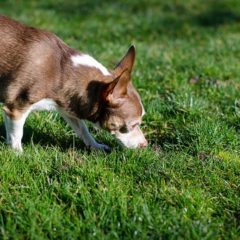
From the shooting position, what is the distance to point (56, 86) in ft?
17.8

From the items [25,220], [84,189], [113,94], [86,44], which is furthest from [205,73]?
[25,220]

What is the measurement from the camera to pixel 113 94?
17.4ft

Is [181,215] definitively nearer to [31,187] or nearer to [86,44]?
[31,187]

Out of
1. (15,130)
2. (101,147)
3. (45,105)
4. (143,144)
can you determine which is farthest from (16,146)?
(143,144)

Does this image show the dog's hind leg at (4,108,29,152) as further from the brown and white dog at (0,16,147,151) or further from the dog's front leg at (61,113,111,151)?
the dog's front leg at (61,113,111,151)

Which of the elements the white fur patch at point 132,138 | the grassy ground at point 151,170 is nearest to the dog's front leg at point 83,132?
the grassy ground at point 151,170

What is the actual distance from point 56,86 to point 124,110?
27.0 inches

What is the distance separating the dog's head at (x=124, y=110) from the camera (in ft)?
17.3

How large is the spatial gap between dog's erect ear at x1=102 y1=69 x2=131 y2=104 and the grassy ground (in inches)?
20.3

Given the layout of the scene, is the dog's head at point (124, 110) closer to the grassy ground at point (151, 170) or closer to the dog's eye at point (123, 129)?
the dog's eye at point (123, 129)

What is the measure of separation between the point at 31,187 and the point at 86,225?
69 cm

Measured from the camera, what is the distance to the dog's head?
17.3 ft

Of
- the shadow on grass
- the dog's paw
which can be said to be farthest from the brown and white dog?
the shadow on grass

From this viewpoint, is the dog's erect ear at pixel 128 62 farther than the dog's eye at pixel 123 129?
No
